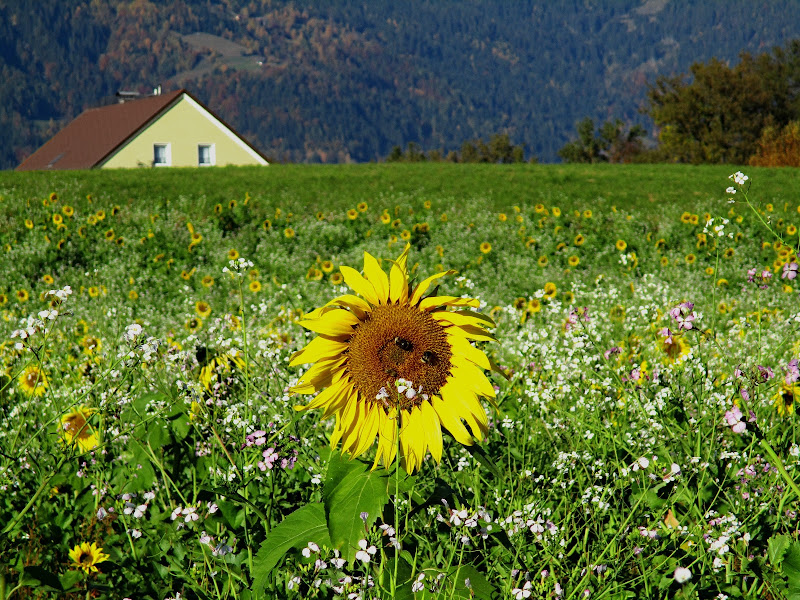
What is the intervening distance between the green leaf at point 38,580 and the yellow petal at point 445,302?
104 cm

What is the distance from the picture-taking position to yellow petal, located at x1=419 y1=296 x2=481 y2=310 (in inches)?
66.5

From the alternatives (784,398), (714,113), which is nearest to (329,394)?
(784,398)

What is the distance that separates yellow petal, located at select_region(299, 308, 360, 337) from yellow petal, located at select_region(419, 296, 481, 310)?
18 cm

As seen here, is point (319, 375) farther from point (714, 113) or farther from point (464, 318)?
point (714, 113)

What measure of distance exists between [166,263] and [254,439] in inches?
239

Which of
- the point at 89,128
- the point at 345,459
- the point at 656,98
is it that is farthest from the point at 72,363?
the point at 656,98

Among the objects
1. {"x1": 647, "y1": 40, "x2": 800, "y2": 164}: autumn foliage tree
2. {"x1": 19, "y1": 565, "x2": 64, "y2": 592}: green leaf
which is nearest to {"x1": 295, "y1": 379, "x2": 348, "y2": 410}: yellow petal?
{"x1": 19, "y1": 565, "x2": 64, "y2": 592}: green leaf

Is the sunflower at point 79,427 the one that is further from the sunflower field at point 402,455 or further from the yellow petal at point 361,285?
the yellow petal at point 361,285

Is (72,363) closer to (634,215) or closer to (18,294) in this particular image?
(18,294)

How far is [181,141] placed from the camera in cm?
4297

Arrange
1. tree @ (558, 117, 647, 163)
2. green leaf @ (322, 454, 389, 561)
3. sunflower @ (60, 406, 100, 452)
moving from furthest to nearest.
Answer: tree @ (558, 117, 647, 163) → sunflower @ (60, 406, 100, 452) → green leaf @ (322, 454, 389, 561)

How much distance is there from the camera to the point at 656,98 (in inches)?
2163

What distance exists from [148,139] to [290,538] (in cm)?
4376

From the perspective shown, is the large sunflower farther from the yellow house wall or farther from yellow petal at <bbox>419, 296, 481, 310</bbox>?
the yellow house wall
